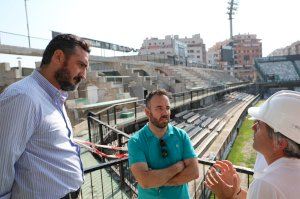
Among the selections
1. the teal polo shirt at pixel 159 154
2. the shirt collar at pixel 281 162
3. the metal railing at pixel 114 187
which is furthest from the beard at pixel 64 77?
the metal railing at pixel 114 187

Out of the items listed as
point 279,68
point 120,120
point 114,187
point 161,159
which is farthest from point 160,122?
point 279,68

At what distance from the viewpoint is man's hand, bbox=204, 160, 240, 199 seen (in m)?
2.19

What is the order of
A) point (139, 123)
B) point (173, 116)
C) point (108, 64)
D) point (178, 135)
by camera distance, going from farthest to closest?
point (108, 64) < point (173, 116) < point (139, 123) < point (178, 135)

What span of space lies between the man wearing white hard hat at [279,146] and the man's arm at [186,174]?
115 cm

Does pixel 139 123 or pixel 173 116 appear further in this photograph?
pixel 173 116

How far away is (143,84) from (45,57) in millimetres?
→ 20665

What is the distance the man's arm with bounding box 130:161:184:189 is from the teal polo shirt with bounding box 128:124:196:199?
0.21ft

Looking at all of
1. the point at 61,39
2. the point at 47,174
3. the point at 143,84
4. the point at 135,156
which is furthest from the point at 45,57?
the point at 143,84

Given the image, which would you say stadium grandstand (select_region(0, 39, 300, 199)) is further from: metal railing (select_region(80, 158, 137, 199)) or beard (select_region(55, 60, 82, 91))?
beard (select_region(55, 60, 82, 91))

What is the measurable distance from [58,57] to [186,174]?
162cm

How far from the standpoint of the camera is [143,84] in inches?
903

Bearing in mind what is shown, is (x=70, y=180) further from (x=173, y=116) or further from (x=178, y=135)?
(x=173, y=116)

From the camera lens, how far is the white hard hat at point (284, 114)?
66.9 inches

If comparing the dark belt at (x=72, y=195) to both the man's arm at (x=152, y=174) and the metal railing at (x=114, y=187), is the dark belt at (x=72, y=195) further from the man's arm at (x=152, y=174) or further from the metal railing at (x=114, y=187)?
the metal railing at (x=114, y=187)
